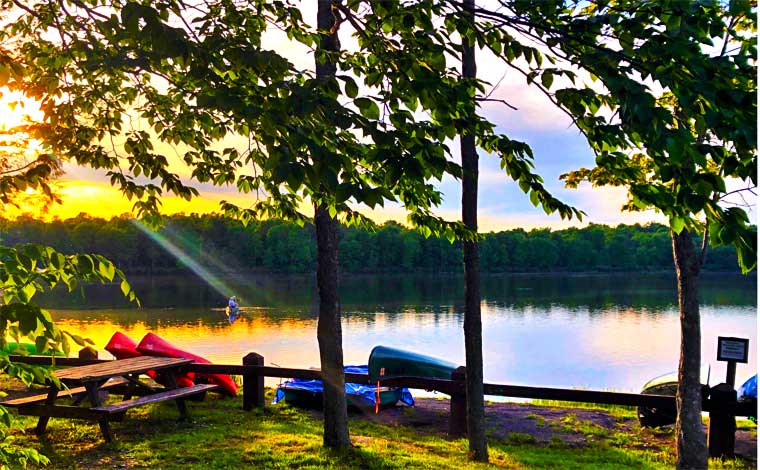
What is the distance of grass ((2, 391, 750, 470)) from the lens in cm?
724

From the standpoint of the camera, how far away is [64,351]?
2.79 meters

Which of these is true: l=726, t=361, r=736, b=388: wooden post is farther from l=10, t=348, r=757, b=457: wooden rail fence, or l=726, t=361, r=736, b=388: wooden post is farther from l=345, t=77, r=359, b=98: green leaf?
l=345, t=77, r=359, b=98: green leaf

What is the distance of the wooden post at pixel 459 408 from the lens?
354 inches

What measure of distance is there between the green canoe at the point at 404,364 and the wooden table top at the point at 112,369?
3666mm

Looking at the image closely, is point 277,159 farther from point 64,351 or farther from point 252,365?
point 252,365

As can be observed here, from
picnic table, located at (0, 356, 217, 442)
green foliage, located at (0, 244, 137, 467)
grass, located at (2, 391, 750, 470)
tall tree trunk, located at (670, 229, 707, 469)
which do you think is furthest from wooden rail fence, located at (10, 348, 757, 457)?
green foliage, located at (0, 244, 137, 467)

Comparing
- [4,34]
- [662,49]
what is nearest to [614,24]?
[662,49]

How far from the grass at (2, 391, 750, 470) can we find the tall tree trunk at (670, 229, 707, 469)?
0.42 m

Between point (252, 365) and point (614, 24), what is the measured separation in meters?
8.31

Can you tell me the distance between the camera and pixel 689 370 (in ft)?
25.8

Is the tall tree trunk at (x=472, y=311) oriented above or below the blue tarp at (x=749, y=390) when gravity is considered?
above

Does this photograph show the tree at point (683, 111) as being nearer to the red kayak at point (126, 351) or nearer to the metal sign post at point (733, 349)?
the metal sign post at point (733, 349)

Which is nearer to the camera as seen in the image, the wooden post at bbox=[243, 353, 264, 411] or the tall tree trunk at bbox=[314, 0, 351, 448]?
the tall tree trunk at bbox=[314, 0, 351, 448]

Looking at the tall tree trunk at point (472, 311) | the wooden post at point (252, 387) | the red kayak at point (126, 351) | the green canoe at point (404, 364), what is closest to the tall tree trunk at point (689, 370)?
the tall tree trunk at point (472, 311)
